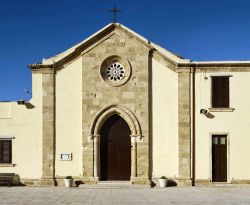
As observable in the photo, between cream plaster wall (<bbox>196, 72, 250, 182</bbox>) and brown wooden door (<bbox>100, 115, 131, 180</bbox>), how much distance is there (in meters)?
3.83

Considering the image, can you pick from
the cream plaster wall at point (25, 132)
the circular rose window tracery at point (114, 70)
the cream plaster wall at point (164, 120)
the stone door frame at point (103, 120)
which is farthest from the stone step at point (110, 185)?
the circular rose window tracery at point (114, 70)

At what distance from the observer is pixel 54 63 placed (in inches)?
878

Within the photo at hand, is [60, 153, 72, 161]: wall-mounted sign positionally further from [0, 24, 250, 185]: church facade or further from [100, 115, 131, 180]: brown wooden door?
[100, 115, 131, 180]: brown wooden door

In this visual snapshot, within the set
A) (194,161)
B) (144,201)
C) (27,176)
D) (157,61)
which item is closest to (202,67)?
(157,61)

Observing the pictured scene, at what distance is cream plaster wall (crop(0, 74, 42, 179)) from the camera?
2206 centimetres

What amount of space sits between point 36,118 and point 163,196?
8654mm

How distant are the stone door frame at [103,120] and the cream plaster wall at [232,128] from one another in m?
3.33

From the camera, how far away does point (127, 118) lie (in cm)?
2191

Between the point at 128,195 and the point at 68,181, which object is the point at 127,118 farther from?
the point at 128,195

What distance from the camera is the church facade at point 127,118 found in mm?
21812

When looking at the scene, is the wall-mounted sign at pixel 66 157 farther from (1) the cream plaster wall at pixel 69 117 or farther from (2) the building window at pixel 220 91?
(2) the building window at pixel 220 91

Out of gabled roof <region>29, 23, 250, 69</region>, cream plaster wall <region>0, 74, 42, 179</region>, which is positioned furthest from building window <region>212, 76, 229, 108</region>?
cream plaster wall <region>0, 74, 42, 179</region>

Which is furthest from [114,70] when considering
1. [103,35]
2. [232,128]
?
[232,128]

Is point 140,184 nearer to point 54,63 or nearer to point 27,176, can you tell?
point 27,176
